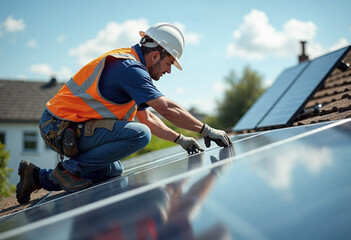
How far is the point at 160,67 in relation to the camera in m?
3.46

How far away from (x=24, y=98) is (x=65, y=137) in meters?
22.4

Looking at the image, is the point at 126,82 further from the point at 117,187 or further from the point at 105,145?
the point at 117,187

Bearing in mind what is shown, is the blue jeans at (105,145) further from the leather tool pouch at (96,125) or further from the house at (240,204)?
the house at (240,204)

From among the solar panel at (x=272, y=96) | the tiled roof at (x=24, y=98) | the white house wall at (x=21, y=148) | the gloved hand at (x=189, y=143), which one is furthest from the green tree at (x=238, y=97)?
the gloved hand at (x=189, y=143)

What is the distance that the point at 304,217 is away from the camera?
3.80ft

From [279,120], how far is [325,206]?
12.3 feet

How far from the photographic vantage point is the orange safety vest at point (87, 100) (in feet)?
9.98

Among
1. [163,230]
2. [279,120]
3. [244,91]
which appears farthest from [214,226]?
[244,91]

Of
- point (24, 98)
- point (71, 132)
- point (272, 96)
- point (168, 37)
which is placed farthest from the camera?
point (24, 98)

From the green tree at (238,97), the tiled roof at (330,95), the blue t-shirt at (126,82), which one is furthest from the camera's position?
the green tree at (238,97)

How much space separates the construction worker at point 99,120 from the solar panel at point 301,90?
1.94 meters

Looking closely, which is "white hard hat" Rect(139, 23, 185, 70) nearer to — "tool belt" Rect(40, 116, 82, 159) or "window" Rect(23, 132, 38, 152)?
"tool belt" Rect(40, 116, 82, 159)

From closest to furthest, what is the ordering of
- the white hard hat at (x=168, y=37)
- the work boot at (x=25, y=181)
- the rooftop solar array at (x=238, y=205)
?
the rooftop solar array at (x=238, y=205) → the work boot at (x=25, y=181) → the white hard hat at (x=168, y=37)

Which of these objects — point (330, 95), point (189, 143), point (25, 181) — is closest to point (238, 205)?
point (189, 143)
